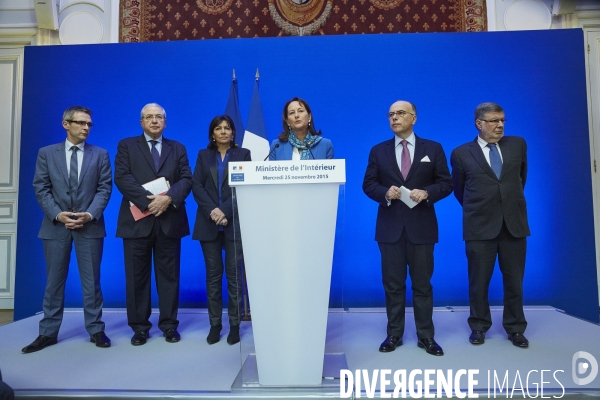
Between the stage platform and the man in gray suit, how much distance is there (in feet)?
0.68

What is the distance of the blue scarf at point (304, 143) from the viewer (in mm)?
2709

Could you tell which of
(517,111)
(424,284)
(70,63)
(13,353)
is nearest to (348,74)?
(517,111)

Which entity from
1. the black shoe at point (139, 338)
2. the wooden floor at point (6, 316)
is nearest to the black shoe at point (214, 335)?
the black shoe at point (139, 338)

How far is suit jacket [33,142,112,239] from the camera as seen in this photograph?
115 inches

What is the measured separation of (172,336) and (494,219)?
2263 millimetres

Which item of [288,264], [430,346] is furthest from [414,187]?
[288,264]

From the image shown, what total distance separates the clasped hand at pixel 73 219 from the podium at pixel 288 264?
4.76 feet

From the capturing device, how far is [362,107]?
14.0 feet

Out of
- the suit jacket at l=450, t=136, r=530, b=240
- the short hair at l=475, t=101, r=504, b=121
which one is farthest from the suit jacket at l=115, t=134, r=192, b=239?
the short hair at l=475, t=101, r=504, b=121

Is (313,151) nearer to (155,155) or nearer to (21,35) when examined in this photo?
(155,155)

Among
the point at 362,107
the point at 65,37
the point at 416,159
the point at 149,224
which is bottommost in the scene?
the point at 149,224

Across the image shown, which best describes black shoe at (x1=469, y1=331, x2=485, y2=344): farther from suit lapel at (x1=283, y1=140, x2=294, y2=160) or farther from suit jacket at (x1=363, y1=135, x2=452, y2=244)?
suit lapel at (x1=283, y1=140, x2=294, y2=160)

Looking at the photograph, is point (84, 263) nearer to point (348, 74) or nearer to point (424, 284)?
point (424, 284)

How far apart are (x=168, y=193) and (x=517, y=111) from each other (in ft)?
10.8
